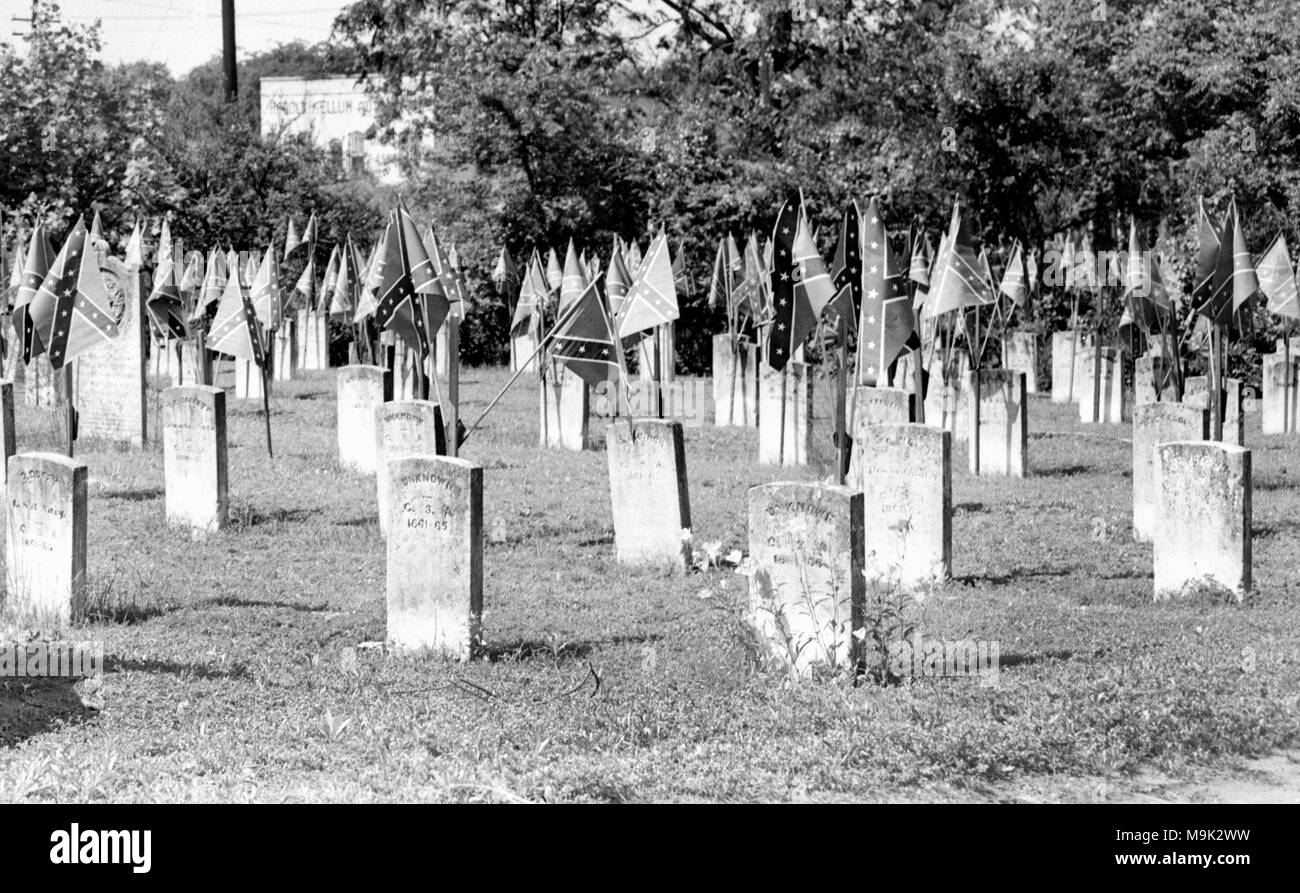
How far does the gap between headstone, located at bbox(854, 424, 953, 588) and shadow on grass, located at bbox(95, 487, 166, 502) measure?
6800 millimetres

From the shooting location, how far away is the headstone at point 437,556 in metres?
9.07

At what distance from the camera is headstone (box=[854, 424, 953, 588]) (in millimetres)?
11570

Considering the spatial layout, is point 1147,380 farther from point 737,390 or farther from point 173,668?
point 173,668

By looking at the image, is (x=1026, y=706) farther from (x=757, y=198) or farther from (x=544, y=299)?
(x=757, y=198)

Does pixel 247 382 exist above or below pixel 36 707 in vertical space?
above

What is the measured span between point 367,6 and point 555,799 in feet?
111

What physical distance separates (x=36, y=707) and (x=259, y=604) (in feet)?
8.88

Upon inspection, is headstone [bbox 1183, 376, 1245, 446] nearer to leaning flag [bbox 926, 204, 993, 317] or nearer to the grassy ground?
leaning flag [bbox 926, 204, 993, 317]

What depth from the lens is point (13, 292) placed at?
23.8 meters

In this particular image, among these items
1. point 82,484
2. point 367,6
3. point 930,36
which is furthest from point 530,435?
point 367,6

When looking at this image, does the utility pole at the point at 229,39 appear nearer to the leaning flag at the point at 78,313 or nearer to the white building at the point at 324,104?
the white building at the point at 324,104

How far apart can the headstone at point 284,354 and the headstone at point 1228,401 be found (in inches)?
618

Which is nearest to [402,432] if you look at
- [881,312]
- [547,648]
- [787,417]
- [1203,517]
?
[881,312]

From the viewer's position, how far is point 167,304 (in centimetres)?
2272
